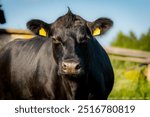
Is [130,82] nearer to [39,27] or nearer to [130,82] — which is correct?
[130,82]

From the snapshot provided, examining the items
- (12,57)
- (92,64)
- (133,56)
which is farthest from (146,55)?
(92,64)

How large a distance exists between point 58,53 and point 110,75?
5.19 feet

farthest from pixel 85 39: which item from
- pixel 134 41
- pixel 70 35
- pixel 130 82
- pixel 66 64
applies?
pixel 134 41

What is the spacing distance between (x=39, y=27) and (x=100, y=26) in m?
0.83

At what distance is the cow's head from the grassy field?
3.41 meters

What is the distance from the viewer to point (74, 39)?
909 centimetres

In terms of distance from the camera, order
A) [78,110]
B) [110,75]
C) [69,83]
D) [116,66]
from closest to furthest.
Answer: [78,110] < [69,83] < [110,75] < [116,66]

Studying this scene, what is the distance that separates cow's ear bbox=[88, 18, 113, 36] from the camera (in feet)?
31.2

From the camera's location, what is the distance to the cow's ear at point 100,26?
9.50 metres

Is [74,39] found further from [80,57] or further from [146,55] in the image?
[146,55]

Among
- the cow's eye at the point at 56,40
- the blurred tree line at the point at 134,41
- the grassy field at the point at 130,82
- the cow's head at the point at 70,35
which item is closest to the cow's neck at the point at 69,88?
the cow's head at the point at 70,35

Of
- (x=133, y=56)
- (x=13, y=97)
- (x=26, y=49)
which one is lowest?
(x=133, y=56)

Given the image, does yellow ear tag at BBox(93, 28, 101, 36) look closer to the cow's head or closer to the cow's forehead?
the cow's head

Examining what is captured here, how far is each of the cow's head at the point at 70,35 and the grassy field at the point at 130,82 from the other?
341cm
